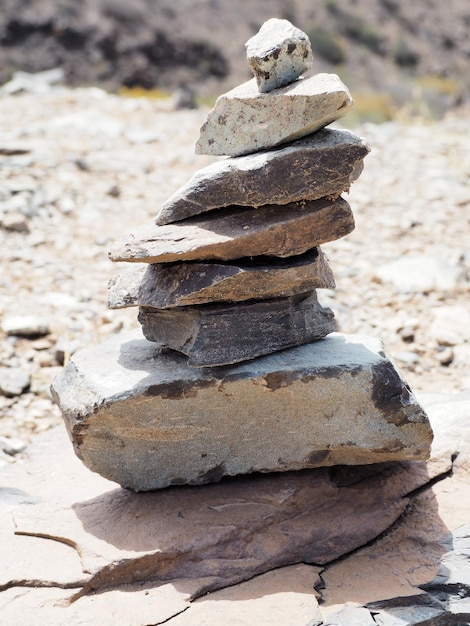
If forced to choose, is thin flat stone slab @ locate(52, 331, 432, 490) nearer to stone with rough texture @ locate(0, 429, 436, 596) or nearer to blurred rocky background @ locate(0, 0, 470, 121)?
stone with rough texture @ locate(0, 429, 436, 596)

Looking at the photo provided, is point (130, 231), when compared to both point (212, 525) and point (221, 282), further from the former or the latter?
point (212, 525)

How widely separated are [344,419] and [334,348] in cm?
41

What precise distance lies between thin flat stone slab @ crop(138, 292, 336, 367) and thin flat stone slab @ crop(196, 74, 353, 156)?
2.64 ft

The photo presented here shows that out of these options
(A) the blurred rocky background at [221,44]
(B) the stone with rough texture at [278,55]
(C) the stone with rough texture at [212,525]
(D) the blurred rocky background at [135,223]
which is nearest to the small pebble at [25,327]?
(D) the blurred rocky background at [135,223]

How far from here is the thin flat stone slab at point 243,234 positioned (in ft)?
13.4

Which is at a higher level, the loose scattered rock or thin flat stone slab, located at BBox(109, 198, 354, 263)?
thin flat stone slab, located at BBox(109, 198, 354, 263)

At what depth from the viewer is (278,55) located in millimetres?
4078

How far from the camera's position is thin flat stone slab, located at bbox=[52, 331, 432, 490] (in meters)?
4.25

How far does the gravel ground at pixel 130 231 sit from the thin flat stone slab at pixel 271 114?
2.71 meters

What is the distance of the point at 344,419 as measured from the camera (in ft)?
14.1

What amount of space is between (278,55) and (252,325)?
1331mm

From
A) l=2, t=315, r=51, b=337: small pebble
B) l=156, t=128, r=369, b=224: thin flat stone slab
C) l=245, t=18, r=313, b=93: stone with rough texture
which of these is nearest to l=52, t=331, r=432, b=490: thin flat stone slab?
l=156, t=128, r=369, b=224: thin flat stone slab

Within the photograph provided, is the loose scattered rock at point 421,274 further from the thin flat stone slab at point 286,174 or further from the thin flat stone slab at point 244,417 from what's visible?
the thin flat stone slab at point 286,174

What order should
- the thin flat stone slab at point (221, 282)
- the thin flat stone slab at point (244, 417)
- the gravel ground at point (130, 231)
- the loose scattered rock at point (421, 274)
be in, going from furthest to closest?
the loose scattered rock at point (421, 274) < the gravel ground at point (130, 231) < the thin flat stone slab at point (244, 417) < the thin flat stone slab at point (221, 282)
